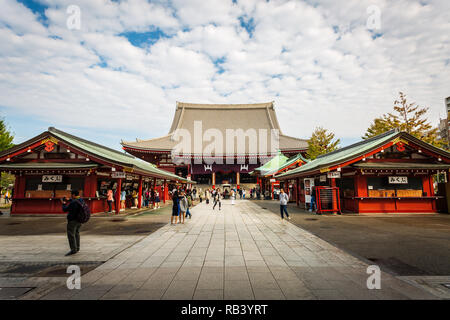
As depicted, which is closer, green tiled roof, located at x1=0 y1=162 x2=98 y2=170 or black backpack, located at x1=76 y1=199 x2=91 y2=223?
black backpack, located at x1=76 y1=199 x2=91 y2=223

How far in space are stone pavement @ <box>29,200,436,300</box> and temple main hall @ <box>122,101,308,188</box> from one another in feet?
84.2

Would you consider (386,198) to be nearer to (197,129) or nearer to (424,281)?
(424,281)

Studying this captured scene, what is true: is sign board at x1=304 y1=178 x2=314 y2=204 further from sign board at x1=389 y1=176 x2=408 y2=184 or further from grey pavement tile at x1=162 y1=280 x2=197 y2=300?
grey pavement tile at x1=162 y1=280 x2=197 y2=300

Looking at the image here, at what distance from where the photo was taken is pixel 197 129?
4031cm

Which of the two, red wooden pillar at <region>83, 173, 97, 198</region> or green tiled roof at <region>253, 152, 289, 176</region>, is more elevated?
green tiled roof at <region>253, 152, 289, 176</region>

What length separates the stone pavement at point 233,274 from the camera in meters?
3.76

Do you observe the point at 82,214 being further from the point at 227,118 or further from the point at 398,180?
the point at 227,118

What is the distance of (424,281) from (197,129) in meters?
37.9

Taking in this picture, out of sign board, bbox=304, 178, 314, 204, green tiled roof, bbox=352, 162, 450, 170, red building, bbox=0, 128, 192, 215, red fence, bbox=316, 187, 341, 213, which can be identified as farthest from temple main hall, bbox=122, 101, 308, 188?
red fence, bbox=316, 187, 341, 213

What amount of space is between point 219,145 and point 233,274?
31.5 meters

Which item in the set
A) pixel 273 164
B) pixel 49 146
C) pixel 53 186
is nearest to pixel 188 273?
pixel 53 186

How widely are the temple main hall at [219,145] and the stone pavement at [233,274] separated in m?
25.6

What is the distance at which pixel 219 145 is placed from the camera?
35.7 m

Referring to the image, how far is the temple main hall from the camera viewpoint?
32500 millimetres
